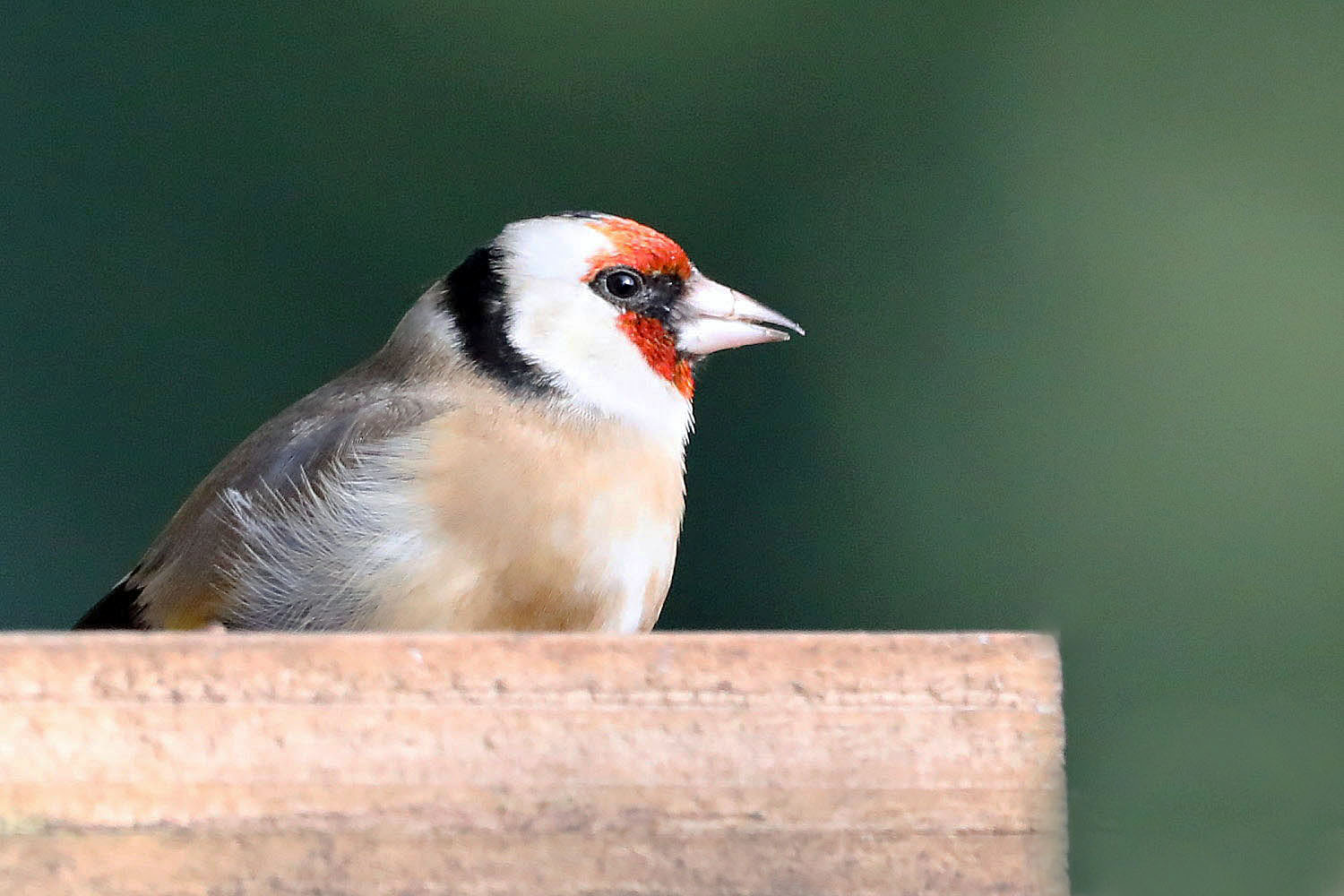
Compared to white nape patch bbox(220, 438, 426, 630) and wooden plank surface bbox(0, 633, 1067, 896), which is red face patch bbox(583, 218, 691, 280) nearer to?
white nape patch bbox(220, 438, 426, 630)

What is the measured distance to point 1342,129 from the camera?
232 cm

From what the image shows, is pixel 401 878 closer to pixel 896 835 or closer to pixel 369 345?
pixel 896 835

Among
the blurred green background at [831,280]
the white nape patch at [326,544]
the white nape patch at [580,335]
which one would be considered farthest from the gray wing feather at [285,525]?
the blurred green background at [831,280]

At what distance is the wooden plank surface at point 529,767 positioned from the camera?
0.78 metres

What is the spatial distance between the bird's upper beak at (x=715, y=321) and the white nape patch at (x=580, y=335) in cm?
5

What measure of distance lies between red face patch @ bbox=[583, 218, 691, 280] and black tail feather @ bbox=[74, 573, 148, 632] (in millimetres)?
507

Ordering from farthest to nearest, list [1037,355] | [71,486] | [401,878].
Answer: [1037,355], [71,486], [401,878]

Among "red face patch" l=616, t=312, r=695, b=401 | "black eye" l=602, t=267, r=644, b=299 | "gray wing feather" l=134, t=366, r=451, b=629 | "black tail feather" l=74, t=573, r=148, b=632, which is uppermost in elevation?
"black eye" l=602, t=267, r=644, b=299

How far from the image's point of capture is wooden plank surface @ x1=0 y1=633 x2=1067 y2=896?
2.55ft

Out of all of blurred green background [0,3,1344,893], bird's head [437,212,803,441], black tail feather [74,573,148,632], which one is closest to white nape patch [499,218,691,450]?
bird's head [437,212,803,441]

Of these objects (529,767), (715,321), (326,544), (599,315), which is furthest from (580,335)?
(529,767)

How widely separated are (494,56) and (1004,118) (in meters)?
0.71

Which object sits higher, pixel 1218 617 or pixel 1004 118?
pixel 1004 118

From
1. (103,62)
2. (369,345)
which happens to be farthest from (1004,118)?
(103,62)
